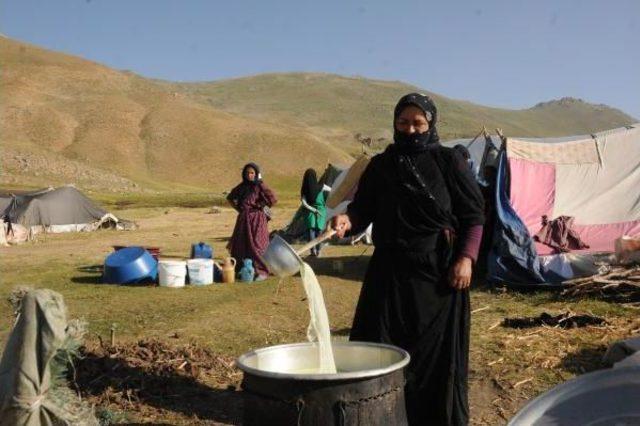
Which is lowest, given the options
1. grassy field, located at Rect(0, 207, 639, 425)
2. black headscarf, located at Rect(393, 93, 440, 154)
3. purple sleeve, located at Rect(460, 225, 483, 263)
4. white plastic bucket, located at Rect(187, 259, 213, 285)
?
grassy field, located at Rect(0, 207, 639, 425)

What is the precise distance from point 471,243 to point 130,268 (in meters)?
6.94

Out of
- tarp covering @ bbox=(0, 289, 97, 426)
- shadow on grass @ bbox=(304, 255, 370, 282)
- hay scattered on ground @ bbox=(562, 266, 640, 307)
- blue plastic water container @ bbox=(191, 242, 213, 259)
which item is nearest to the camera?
tarp covering @ bbox=(0, 289, 97, 426)

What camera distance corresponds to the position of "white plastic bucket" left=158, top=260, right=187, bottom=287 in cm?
894

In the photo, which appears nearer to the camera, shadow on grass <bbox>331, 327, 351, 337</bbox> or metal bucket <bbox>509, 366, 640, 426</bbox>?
metal bucket <bbox>509, 366, 640, 426</bbox>

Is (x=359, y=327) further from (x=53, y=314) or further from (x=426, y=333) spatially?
(x=53, y=314)

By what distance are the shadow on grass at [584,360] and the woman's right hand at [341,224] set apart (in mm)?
2618

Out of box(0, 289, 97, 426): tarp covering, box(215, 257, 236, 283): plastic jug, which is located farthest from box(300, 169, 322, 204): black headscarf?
box(0, 289, 97, 426): tarp covering

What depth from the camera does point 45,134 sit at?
67438mm

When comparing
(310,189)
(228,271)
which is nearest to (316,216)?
(310,189)

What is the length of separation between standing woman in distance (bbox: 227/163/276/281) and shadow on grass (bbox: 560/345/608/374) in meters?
5.08

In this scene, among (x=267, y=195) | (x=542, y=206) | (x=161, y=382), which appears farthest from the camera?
(x=267, y=195)

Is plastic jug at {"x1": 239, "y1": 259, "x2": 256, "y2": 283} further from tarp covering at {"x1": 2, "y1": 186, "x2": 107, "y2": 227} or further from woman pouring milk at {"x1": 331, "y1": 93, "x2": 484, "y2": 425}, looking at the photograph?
tarp covering at {"x1": 2, "y1": 186, "x2": 107, "y2": 227}

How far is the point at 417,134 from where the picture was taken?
320 cm

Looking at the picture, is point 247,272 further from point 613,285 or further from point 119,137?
point 119,137
